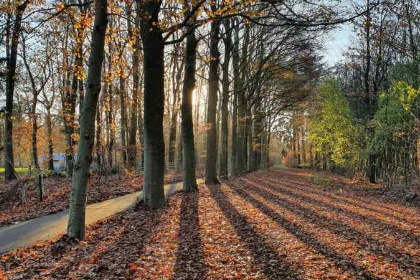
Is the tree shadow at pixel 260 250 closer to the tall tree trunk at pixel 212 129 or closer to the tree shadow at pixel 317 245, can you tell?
the tree shadow at pixel 317 245

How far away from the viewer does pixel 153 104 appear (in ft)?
32.2

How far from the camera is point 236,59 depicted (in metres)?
23.2

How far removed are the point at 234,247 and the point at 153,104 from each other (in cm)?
505

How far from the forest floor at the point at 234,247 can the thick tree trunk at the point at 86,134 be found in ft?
1.56

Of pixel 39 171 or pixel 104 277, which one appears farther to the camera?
pixel 39 171

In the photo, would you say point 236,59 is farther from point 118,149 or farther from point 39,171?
point 39,171

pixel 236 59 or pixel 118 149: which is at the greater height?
pixel 236 59

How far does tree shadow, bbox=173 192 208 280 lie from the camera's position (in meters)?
5.12

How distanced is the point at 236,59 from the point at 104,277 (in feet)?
65.4

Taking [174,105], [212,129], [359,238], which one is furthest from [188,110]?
[174,105]

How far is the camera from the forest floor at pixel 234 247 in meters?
5.07

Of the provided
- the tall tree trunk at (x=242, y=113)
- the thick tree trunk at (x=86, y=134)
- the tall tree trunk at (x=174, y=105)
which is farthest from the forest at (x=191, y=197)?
the tall tree trunk at (x=174, y=105)

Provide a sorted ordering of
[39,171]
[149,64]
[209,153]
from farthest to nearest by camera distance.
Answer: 1. [209,153]
2. [39,171]
3. [149,64]

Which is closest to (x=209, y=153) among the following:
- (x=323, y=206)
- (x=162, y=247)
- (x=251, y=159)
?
(x=323, y=206)
